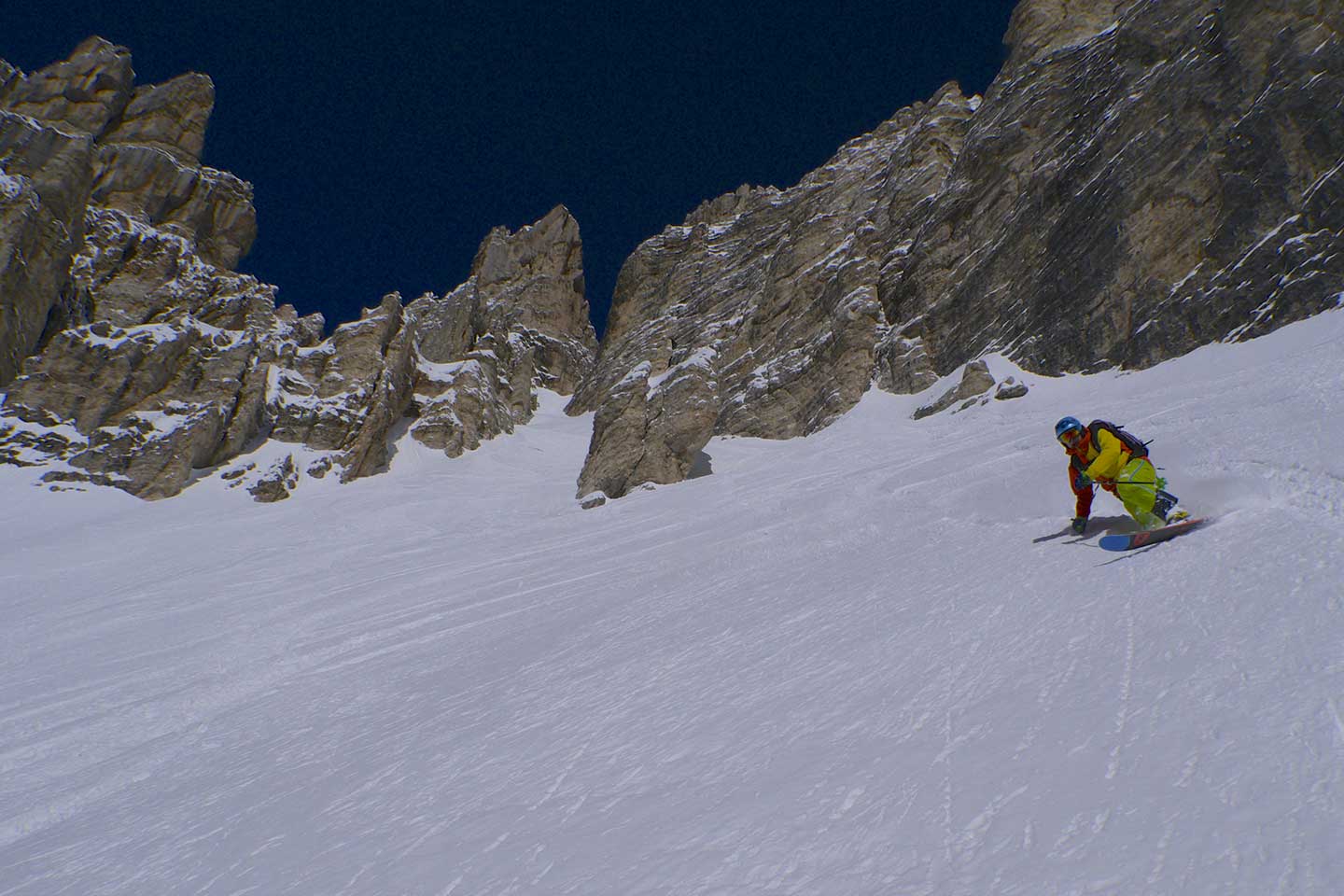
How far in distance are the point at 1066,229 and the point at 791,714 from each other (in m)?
31.9

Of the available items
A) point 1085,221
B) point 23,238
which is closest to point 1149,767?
point 1085,221

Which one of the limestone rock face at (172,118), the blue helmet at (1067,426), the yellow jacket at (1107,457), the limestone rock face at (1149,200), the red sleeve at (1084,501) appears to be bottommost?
the red sleeve at (1084,501)

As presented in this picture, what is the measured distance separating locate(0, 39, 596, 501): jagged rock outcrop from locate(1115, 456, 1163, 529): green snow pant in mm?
38299

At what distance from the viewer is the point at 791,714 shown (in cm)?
429

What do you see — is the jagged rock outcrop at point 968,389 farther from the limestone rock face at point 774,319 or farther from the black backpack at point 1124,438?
the black backpack at point 1124,438

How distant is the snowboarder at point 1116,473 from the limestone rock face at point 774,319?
838 inches

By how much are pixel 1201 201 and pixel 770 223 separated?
4480cm

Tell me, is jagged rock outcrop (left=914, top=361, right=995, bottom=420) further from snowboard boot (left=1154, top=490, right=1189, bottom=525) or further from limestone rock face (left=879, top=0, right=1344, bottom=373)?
snowboard boot (left=1154, top=490, right=1189, bottom=525)

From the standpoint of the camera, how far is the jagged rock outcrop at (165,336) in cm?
3722

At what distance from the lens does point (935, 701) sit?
12.7 feet

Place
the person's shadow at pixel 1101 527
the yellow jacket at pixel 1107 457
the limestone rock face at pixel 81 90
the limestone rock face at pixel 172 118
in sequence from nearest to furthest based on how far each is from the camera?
the person's shadow at pixel 1101 527 < the yellow jacket at pixel 1107 457 < the limestone rock face at pixel 81 90 < the limestone rock face at pixel 172 118

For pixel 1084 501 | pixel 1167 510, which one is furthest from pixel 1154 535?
pixel 1084 501

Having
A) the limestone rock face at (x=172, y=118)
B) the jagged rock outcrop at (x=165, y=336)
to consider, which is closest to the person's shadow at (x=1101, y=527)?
the jagged rock outcrop at (x=165, y=336)

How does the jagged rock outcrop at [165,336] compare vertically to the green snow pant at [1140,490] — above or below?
above
